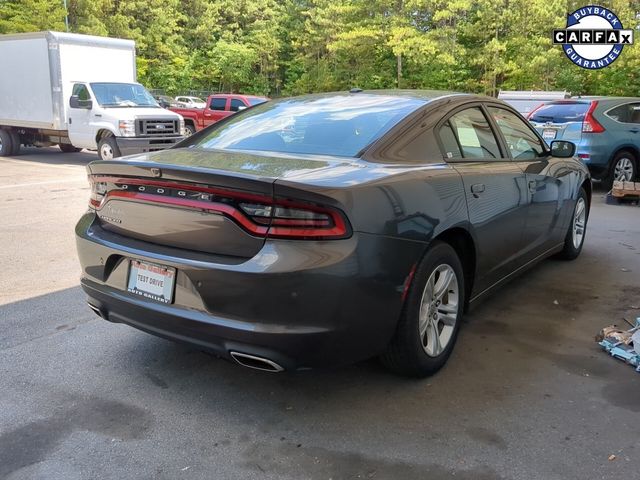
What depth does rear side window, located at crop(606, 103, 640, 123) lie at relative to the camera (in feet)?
34.3

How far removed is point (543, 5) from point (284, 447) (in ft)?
102

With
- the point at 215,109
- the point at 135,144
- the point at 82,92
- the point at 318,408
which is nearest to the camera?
the point at 318,408

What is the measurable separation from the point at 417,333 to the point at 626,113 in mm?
9350

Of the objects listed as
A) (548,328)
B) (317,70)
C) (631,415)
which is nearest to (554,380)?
(631,415)

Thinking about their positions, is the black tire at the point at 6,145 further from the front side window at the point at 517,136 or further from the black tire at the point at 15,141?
the front side window at the point at 517,136

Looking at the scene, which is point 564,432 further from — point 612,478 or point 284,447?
point 284,447

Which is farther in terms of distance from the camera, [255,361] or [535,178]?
[535,178]

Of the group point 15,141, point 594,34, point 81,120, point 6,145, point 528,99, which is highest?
point 594,34

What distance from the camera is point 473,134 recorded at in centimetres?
399

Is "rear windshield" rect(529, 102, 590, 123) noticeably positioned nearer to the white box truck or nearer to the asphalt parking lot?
the asphalt parking lot

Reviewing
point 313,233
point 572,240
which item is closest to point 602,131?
point 572,240

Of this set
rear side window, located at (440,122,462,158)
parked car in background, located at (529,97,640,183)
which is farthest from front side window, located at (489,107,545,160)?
parked car in background, located at (529,97,640,183)

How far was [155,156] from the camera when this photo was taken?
3354 mm

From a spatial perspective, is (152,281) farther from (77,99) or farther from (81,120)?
(81,120)
